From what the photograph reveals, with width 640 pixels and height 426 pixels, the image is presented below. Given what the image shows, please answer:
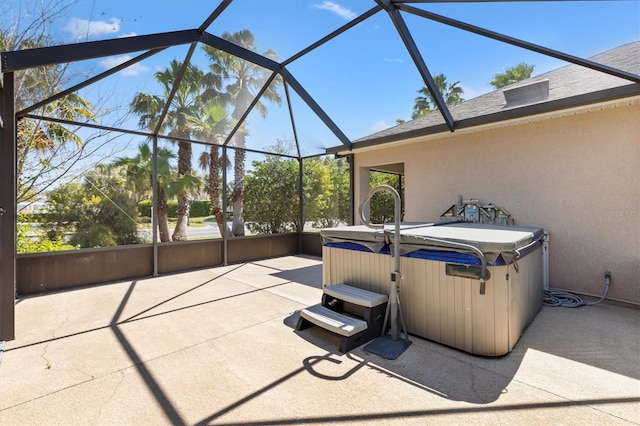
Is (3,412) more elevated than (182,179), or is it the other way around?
(182,179)

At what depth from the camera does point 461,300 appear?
2.73m

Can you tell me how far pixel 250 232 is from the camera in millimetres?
8078

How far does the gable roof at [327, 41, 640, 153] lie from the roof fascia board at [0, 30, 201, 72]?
402cm

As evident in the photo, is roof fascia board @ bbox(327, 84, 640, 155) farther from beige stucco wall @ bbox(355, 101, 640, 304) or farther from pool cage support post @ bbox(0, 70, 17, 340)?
pool cage support post @ bbox(0, 70, 17, 340)

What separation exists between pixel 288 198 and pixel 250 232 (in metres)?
1.51

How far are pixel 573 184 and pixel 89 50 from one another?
671cm

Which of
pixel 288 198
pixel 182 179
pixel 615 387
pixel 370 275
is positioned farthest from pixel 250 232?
pixel 615 387

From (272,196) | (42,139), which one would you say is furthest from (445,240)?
(42,139)

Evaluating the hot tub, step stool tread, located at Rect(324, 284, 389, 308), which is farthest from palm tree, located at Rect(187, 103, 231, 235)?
the hot tub

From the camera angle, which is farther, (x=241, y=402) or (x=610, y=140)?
(x=610, y=140)

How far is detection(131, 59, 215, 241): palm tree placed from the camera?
5.91 m

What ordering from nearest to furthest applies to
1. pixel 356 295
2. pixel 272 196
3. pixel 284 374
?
pixel 284 374
pixel 356 295
pixel 272 196

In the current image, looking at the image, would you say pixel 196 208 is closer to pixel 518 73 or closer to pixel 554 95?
pixel 554 95

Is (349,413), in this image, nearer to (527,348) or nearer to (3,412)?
(527,348)
